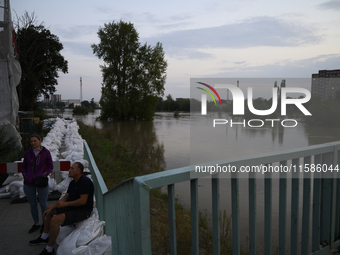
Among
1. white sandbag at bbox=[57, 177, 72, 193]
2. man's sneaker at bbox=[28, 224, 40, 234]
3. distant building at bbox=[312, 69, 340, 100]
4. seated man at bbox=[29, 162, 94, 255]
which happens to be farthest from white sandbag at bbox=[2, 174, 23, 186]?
distant building at bbox=[312, 69, 340, 100]

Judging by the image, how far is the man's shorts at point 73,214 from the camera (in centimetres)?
370

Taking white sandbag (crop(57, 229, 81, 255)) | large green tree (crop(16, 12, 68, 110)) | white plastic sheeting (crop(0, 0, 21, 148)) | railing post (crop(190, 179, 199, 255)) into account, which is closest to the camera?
railing post (crop(190, 179, 199, 255))

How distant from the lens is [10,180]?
19.4ft

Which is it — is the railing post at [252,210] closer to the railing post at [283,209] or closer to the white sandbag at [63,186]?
the railing post at [283,209]

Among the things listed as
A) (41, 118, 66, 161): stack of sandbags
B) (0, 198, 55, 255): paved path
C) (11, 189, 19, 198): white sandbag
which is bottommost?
(0, 198, 55, 255): paved path

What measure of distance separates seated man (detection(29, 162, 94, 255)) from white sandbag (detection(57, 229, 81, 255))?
22 cm

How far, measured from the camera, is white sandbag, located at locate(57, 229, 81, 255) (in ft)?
10.9

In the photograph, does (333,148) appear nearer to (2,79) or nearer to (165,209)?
(165,209)

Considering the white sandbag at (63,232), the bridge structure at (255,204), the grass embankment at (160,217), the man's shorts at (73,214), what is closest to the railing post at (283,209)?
the bridge structure at (255,204)

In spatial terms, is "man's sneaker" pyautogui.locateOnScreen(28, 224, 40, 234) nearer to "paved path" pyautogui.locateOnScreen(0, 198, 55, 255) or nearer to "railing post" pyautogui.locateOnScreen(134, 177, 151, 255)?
"paved path" pyautogui.locateOnScreen(0, 198, 55, 255)

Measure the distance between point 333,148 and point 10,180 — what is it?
228 inches

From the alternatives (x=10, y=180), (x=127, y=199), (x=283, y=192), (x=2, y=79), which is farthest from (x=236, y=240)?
(x=2, y=79)

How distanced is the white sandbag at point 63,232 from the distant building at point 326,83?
420cm

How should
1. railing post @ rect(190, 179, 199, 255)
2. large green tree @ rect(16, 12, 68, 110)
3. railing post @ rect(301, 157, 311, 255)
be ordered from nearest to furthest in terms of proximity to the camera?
railing post @ rect(190, 179, 199, 255) → railing post @ rect(301, 157, 311, 255) → large green tree @ rect(16, 12, 68, 110)
